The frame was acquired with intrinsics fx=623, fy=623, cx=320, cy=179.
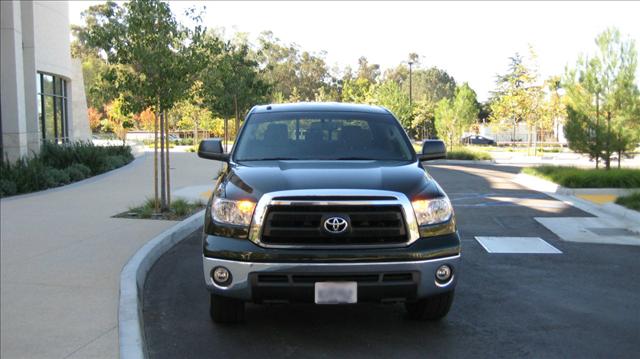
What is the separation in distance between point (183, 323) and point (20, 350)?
1.26 m

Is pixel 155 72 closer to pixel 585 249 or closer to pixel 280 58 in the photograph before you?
pixel 585 249

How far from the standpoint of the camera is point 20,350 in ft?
15.3

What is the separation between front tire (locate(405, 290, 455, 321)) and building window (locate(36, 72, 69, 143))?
2047 cm

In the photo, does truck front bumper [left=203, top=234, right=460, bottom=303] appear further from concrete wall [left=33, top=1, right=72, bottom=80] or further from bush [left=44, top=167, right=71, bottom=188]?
A: concrete wall [left=33, top=1, right=72, bottom=80]

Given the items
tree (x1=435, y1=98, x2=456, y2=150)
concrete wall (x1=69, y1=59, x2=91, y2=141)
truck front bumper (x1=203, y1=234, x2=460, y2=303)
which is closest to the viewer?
truck front bumper (x1=203, y1=234, x2=460, y2=303)

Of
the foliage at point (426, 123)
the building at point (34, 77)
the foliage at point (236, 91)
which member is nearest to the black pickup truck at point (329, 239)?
the foliage at point (236, 91)

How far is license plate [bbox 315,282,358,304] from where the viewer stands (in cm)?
439

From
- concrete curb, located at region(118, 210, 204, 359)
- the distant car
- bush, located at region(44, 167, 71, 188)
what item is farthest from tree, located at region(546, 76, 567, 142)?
concrete curb, located at region(118, 210, 204, 359)

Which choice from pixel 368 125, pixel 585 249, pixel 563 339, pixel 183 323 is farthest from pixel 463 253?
pixel 183 323

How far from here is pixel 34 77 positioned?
70.0 ft

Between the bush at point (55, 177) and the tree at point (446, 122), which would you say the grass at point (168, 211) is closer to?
the bush at point (55, 177)

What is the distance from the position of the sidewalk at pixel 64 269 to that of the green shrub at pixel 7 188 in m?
0.40

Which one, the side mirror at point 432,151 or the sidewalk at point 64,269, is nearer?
the sidewalk at point 64,269

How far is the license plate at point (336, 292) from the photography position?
14.4 feet
